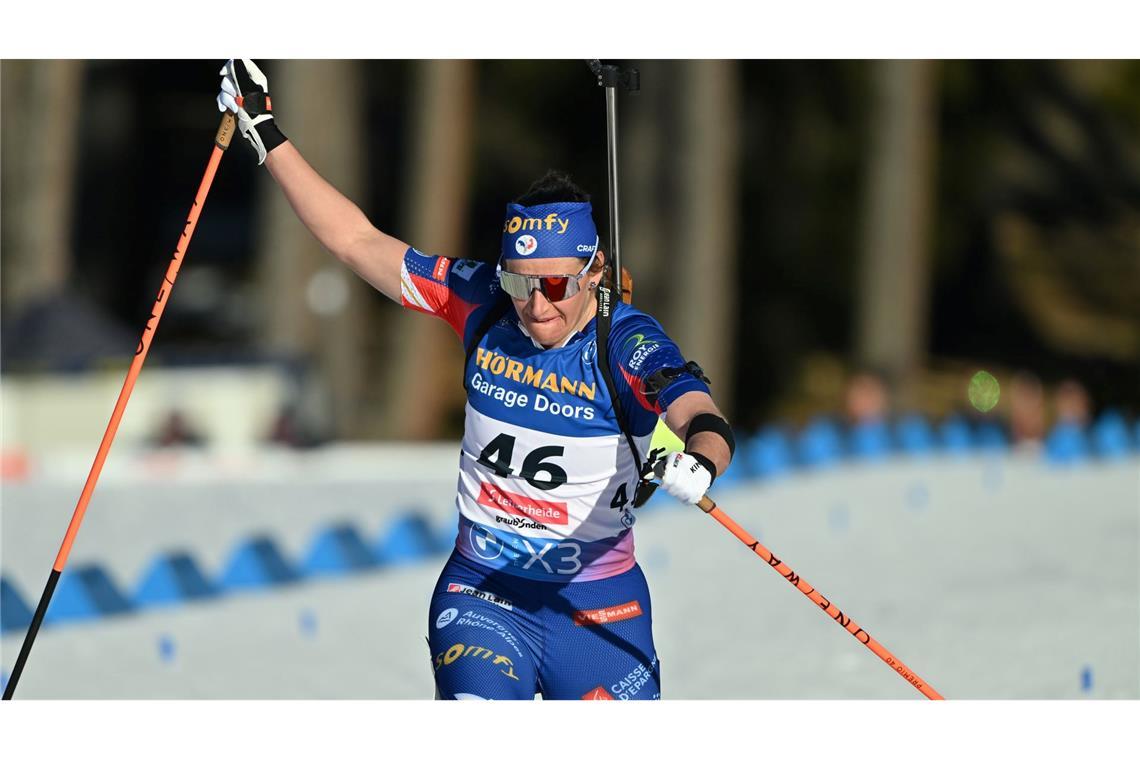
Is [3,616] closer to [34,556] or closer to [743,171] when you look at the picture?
[34,556]

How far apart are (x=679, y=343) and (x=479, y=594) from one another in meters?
17.4

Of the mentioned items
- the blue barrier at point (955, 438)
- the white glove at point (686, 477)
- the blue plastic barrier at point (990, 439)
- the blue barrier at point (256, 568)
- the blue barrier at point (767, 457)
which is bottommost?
the blue plastic barrier at point (990, 439)

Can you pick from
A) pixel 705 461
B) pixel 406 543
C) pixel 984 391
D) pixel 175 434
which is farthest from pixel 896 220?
pixel 705 461

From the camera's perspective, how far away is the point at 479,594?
4.93 m

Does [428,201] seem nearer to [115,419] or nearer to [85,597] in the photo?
[85,597]

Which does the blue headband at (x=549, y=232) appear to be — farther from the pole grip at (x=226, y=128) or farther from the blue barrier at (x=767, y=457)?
the blue barrier at (x=767, y=457)

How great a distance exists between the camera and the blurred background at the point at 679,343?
862 centimetres

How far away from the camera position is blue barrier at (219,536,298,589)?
991cm

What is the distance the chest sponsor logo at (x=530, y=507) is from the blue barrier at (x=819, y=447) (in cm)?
1148

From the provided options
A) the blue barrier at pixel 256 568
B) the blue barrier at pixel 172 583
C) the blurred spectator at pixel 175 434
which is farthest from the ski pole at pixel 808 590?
the blurred spectator at pixel 175 434

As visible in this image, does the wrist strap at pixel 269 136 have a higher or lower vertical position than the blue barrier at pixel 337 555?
higher

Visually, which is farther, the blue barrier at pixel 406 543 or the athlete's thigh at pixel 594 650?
the blue barrier at pixel 406 543

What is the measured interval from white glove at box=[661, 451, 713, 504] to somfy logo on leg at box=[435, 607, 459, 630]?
2.69 feet
